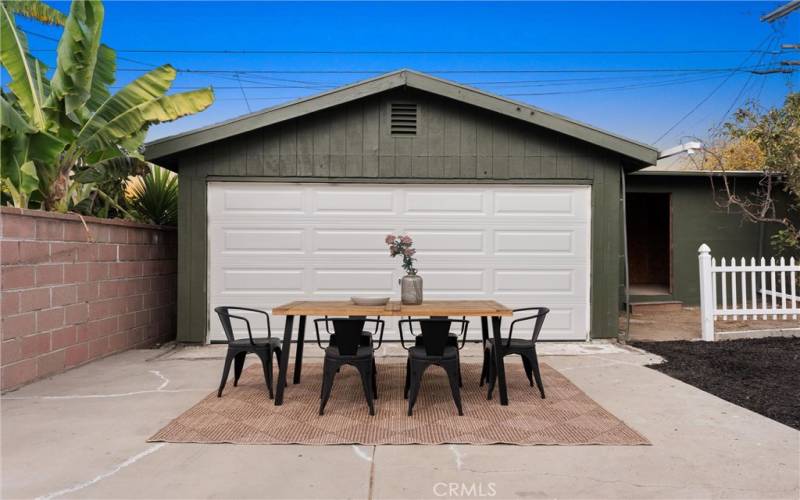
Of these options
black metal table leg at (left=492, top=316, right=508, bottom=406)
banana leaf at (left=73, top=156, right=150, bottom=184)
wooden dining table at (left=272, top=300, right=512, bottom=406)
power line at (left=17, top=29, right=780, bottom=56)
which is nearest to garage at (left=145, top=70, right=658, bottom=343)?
banana leaf at (left=73, top=156, right=150, bottom=184)

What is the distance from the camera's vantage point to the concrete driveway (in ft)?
8.58

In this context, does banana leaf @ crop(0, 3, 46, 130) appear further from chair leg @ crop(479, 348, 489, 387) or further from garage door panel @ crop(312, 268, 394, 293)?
chair leg @ crop(479, 348, 489, 387)

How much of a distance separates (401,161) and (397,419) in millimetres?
3980

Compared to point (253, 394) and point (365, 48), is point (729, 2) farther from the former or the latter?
point (253, 394)

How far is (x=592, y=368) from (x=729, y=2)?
53.8 ft

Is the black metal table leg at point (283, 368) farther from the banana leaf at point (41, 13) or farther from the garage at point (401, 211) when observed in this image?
the banana leaf at point (41, 13)

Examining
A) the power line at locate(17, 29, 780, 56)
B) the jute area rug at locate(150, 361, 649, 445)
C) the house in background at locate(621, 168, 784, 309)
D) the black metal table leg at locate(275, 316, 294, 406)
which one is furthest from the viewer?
the power line at locate(17, 29, 780, 56)

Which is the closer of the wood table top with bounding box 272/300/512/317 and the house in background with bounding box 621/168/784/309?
the wood table top with bounding box 272/300/512/317

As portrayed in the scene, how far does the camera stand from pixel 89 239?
18.4 ft

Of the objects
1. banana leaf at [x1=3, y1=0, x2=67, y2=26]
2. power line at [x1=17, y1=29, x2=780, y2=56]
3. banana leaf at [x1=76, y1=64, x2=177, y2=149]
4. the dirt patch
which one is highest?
power line at [x1=17, y1=29, x2=780, y2=56]

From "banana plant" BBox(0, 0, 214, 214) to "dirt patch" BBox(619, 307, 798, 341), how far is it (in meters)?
6.69

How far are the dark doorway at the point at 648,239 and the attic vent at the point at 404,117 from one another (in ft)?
27.7

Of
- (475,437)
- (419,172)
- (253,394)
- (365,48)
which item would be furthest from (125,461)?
(365,48)

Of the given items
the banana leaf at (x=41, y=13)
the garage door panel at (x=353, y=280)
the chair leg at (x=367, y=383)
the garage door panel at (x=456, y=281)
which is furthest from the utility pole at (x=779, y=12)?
the banana leaf at (x=41, y=13)
